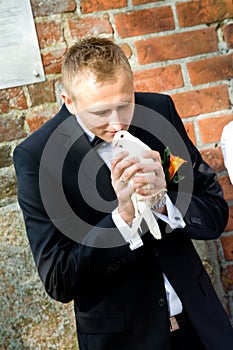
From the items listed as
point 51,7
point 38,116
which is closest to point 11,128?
point 38,116

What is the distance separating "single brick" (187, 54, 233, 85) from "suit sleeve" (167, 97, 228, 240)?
0.33m

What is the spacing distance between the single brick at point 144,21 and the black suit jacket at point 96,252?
0.48m

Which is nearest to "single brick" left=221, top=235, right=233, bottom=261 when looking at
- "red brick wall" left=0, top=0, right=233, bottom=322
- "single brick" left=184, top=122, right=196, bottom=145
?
"red brick wall" left=0, top=0, right=233, bottom=322

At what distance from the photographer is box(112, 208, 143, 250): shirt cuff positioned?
1.15 m

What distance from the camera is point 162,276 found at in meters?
1.25

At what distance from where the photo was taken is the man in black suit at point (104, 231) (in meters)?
1.19

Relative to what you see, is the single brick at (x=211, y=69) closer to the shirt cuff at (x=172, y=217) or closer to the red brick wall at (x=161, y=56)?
the red brick wall at (x=161, y=56)

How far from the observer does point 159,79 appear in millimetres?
1690

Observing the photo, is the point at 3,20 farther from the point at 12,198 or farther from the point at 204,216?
the point at 204,216

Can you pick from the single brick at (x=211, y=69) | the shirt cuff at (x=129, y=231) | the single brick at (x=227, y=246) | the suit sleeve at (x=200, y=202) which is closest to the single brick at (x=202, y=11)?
the single brick at (x=211, y=69)

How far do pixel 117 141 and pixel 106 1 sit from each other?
0.69 m

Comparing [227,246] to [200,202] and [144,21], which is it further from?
[144,21]

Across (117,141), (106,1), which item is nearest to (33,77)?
(106,1)

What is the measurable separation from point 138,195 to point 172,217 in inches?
6.3
